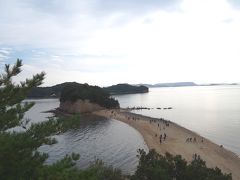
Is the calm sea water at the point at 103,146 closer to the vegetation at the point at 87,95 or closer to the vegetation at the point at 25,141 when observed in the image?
the vegetation at the point at 25,141

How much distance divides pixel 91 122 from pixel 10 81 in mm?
80479

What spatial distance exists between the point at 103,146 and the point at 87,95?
6747 cm

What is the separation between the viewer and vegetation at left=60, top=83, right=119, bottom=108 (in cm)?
12275

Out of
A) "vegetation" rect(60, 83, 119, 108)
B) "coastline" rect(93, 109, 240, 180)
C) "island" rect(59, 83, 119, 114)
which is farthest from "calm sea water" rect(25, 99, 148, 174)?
"vegetation" rect(60, 83, 119, 108)

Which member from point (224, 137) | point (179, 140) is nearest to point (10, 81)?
point (179, 140)

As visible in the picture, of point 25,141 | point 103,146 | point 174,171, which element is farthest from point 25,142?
point 103,146

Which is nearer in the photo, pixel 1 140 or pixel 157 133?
pixel 1 140

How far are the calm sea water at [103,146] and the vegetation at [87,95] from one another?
118 feet

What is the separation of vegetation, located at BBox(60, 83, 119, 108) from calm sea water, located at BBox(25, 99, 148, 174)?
35864 mm

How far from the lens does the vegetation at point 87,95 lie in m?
123

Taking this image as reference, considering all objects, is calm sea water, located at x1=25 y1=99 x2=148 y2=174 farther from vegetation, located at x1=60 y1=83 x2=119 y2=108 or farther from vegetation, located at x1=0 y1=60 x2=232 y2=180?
vegetation, located at x1=60 y1=83 x2=119 y2=108

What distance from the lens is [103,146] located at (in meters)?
58.8

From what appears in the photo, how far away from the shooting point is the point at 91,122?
94375 mm

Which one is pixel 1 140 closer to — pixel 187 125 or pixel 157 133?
pixel 157 133
